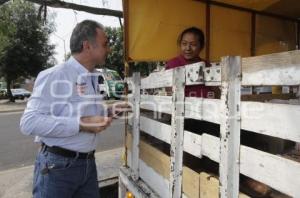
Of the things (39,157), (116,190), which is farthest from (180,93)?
(116,190)

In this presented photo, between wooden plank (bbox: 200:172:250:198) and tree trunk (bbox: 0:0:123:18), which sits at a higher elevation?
tree trunk (bbox: 0:0:123:18)

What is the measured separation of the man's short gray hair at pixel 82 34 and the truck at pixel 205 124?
575 mm

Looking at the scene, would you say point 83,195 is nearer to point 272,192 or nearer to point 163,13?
point 272,192

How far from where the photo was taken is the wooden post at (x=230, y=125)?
5.77ft

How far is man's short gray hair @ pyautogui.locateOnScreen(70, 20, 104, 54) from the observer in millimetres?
2553

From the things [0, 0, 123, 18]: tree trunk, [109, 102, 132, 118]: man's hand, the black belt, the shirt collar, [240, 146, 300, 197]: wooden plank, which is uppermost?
[0, 0, 123, 18]: tree trunk

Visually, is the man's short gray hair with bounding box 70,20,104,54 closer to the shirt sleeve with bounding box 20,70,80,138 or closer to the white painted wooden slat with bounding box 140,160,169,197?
the shirt sleeve with bounding box 20,70,80,138

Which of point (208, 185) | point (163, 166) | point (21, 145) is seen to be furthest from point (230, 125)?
point (21, 145)

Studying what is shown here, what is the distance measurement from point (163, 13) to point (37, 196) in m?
2.65

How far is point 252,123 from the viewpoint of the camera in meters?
1.66

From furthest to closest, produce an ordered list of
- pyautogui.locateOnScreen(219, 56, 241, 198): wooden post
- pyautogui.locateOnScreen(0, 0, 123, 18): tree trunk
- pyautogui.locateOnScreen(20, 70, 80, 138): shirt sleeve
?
pyautogui.locateOnScreen(0, 0, 123, 18): tree trunk → pyautogui.locateOnScreen(20, 70, 80, 138): shirt sleeve → pyautogui.locateOnScreen(219, 56, 241, 198): wooden post

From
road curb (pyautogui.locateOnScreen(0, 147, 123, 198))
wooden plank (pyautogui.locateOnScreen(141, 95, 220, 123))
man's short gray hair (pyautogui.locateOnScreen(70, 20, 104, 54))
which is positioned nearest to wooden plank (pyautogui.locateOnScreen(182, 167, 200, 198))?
wooden plank (pyautogui.locateOnScreen(141, 95, 220, 123))

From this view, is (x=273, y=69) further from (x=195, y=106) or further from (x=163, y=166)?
(x=163, y=166)

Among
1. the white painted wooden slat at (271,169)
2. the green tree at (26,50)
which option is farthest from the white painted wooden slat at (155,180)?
the green tree at (26,50)
